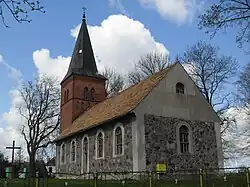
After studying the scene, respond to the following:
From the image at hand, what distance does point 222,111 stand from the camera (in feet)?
104

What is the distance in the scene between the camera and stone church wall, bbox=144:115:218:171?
21516 millimetres

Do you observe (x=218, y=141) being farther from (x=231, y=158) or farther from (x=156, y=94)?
(x=231, y=158)

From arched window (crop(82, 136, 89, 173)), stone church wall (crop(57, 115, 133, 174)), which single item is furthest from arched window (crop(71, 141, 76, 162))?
arched window (crop(82, 136, 89, 173))

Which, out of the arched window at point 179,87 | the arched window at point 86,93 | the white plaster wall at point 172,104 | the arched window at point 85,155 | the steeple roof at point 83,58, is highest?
the steeple roof at point 83,58

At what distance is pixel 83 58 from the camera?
38812 mm

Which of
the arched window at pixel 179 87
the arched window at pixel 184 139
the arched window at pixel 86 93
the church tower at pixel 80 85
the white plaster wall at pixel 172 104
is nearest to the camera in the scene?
the white plaster wall at pixel 172 104

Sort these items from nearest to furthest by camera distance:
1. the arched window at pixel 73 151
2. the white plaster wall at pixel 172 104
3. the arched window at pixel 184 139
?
the white plaster wall at pixel 172 104 < the arched window at pixel 184 139 < the arched window at pixel 73 151

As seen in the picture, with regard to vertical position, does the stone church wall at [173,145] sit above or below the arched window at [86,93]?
below

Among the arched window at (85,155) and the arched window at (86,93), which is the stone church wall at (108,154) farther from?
the arched window at (86,93)

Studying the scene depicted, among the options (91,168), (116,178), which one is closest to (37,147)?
(91,168)

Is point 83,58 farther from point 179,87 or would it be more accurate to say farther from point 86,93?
point 179,87

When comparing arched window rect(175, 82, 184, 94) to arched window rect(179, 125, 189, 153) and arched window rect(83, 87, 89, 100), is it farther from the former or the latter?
arched window rect(83, 87, 89, 100)

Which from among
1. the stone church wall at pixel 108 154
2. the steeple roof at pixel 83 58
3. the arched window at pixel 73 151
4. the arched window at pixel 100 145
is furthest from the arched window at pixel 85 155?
the steeple roof at pixel 83 58

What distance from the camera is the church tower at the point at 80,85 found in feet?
121
